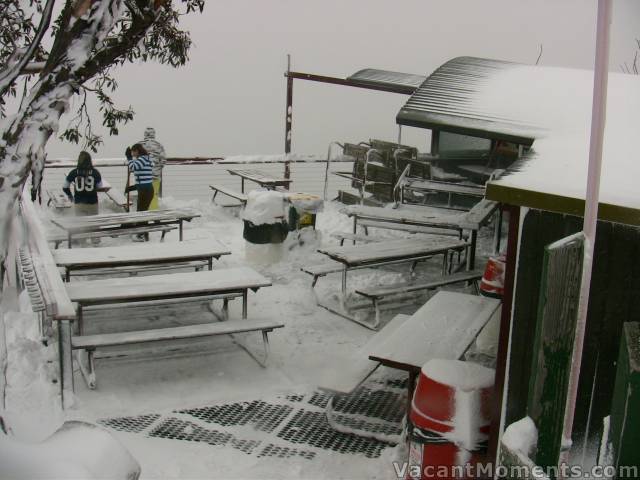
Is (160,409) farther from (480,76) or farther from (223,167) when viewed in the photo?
(223,167)

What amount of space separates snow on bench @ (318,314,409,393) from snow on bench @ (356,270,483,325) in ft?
5.31

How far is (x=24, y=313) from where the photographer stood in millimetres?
7273

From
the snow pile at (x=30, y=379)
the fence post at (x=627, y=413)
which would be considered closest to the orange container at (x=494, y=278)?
the snow pile at (x=30, y=379)

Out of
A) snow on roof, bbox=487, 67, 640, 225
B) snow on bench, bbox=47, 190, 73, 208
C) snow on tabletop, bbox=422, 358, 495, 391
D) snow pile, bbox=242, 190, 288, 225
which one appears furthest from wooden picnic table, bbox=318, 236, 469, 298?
snow on bench, bbox=47, 190, 73, 208

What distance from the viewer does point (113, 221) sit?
30.1 ft

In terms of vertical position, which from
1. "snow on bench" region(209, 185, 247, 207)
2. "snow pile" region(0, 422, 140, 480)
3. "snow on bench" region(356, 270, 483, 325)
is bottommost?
"snow on bench" region(356, 270, 483, 325)

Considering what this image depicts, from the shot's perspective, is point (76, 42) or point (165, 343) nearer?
point (76, 42)

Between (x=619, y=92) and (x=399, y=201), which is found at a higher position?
(x=619, y=92)

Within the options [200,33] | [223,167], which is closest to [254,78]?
[200,33]

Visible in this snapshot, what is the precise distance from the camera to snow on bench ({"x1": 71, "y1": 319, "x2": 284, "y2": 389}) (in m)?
5.86

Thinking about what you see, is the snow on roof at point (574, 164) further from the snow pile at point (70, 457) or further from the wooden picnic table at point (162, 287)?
the wooden picnic table at point (162, 287)

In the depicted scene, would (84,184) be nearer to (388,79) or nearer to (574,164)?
(388,79)

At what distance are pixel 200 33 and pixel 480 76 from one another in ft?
256

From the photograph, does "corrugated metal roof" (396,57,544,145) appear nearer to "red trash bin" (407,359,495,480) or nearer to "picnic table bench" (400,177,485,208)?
"red trash bin" (407,359,495,480)
